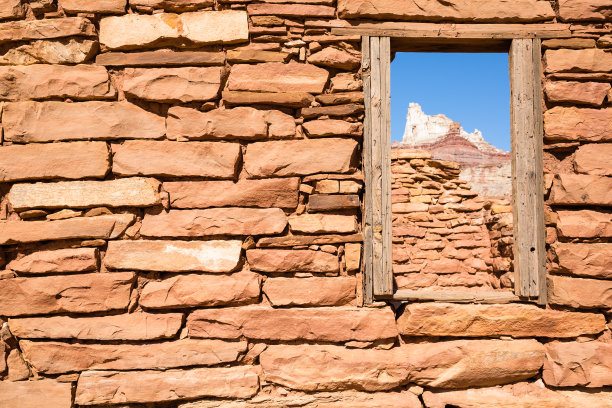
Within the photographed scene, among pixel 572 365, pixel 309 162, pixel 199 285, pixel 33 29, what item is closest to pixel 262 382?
pixel 199 285

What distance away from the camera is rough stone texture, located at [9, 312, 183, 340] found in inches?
88.0

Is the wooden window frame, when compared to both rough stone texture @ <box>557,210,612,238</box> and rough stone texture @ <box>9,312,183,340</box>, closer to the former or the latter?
rough stone texture @ <box>557,210,612,238</box>

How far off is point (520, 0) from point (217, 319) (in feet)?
7.94

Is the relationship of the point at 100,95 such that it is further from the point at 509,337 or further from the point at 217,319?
the point at 509,337

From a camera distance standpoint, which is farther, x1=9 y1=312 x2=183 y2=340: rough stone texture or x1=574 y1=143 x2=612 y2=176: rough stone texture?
x1=574 y1=143 x2=612 y2=176: rough stone texture

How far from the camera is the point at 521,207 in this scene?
7.84ft

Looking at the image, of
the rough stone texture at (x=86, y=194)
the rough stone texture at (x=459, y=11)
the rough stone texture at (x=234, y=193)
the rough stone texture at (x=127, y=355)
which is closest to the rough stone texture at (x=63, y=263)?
the rough stone texture at (x=86, y=194)

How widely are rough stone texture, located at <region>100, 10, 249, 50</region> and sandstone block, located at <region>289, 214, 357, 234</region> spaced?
102cm

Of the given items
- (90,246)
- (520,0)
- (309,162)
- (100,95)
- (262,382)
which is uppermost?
(520,0)

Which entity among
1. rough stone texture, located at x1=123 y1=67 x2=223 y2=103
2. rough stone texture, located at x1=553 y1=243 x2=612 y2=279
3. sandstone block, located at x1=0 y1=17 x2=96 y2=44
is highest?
sandstone block, located at x1=0 y1=17 x2=96 y2=44

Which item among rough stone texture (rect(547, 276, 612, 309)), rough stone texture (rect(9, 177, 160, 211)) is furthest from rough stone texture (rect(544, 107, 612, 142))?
rough stone texture (rect(9, 177, 160, 211))

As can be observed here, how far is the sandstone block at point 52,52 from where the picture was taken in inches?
A: 90.7

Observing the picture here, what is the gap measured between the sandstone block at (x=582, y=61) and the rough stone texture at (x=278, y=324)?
1778 millimetres

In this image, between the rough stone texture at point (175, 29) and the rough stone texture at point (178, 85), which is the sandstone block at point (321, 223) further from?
the rough stone texture at point (175, 29)
